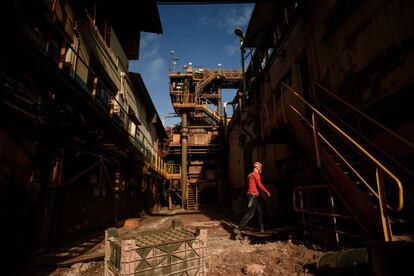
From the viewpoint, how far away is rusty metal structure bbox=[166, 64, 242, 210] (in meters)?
24.5

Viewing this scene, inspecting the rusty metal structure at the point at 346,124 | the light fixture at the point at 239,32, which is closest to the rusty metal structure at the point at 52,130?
the rusty metal structure at the point at 346,124

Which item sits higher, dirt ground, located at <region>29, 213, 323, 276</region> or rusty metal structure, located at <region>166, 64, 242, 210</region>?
rusty metal structure, located at <region>166, 64, 242, 210</region>

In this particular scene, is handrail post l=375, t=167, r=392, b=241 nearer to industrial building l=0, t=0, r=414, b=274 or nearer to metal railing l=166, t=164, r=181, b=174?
industrial building l=0, t=0, r=414, b=274

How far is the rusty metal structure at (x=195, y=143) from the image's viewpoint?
2455cm

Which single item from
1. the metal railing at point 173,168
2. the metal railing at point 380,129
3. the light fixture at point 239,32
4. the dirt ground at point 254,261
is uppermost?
the light fixture at point 239,32

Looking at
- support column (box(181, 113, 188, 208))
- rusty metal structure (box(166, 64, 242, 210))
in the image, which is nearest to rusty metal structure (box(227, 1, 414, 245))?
support column (box(181, 113, 188, 208))

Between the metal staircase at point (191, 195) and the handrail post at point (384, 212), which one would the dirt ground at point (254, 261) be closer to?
the handrail post at point (384, 212)

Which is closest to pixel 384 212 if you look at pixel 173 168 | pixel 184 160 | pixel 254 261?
pixel 254 261

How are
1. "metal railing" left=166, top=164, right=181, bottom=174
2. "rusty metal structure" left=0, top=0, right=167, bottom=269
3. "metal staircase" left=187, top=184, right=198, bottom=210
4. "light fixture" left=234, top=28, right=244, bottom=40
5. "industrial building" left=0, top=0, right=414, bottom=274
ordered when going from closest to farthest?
"industrial building" left=0, top=0, right=414, bottom=274 → "rusty metal structure" left=0, top=0, right=167, bottom=269 → "light fixture" left=234, top=28, right=244, bottom=40 → "metal staircase" left=187, top=184, right=198, bottom=210 → "metal railing" left=166, top=164, right=181, bottom=174

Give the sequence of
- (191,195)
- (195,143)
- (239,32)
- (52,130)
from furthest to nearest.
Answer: (195,143), (191,195), (239,32), (52,130)

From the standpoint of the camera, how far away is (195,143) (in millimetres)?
26406

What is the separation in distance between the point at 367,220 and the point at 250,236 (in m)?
3.48

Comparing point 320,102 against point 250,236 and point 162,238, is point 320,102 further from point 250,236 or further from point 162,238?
point 162,238

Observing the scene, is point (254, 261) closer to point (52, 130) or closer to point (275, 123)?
point (275, 123)
